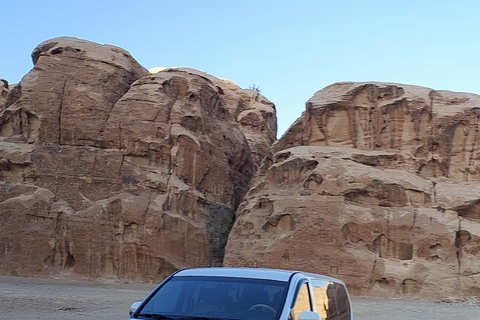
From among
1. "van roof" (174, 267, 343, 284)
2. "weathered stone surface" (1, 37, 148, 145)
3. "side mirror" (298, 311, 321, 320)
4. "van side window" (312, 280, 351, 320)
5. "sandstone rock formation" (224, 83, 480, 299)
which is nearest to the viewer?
"side mirror" (298, 311, 321, 320)

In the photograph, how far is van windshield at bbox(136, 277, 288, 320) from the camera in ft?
19.5

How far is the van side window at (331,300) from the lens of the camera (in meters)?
6.68

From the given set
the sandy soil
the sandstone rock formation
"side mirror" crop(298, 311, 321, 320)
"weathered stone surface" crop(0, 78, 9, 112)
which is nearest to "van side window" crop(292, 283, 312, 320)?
"side mirror" crop(298, 311, 321, 320)

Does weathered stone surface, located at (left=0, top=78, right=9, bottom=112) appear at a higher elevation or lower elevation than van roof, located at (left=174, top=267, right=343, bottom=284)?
higher

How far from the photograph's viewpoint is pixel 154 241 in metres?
29.3

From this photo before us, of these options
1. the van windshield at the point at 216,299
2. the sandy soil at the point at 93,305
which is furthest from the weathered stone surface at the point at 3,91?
the van windshield at the point at 216,299

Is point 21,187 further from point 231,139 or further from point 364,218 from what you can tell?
point 364,218

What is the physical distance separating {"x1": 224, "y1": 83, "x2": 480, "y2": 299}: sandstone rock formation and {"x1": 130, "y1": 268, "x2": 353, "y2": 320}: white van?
61.4 ft

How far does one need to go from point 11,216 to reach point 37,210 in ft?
4.11

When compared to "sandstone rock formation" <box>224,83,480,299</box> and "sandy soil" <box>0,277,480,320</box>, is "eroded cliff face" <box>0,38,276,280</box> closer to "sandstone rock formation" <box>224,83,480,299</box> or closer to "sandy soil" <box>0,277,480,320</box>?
"sandy soil" <box>0,277,480,320</box>

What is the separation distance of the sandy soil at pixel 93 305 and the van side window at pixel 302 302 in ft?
35.7

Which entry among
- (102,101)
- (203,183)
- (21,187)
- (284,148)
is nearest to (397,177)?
(284,148)

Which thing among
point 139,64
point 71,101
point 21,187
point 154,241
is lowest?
point 154,241

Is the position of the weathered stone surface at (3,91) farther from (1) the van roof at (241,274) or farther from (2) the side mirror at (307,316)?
(2) the side mirror at (307,316)
